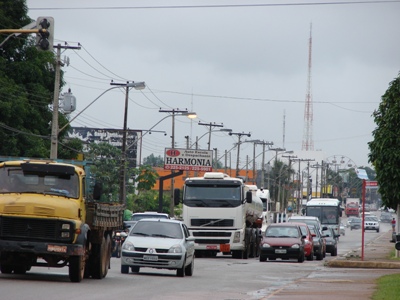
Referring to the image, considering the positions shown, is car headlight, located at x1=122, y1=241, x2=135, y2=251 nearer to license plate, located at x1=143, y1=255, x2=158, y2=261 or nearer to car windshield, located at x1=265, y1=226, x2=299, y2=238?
license plate, located at x1=143, y1=255, x2=158, y2=261

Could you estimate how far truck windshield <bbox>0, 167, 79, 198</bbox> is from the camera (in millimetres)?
23000

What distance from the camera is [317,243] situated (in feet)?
164

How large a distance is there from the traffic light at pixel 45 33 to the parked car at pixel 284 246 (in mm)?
19583

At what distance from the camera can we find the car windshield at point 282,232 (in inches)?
1746

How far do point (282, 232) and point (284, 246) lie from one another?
939 millimetres

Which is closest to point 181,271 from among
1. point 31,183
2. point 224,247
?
point 31,183

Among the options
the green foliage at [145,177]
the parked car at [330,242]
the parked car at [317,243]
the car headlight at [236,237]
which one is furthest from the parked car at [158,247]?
the green foliage at [145,177]

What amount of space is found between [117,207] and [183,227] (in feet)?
11.0

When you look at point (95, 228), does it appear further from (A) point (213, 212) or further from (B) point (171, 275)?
(A) point (213, 212)

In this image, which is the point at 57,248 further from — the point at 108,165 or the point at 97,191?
the point at 108,165

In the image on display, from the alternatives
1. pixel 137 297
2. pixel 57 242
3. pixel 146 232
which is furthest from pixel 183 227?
pixel 137 297

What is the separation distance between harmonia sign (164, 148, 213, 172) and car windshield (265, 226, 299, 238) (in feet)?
A: 119

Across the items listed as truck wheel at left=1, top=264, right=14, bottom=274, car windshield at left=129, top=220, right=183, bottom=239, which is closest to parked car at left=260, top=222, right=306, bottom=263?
car windshield at left=129, top=220, right=183, bottom=239

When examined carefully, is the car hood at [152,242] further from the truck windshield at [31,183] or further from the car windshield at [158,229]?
the truck windshield at [31,183]
